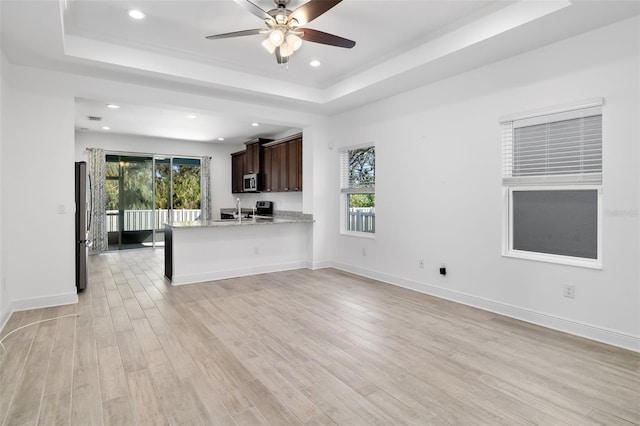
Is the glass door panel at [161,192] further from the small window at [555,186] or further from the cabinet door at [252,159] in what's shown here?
the small window at [555,186]

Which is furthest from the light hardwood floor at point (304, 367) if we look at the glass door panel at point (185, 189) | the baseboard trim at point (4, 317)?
the glass door panel at point (185, 189)

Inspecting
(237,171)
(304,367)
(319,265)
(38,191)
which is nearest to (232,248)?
(319,265)

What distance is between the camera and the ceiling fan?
264cm

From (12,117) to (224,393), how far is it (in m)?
3.80

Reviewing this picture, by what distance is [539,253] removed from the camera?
3.53 m

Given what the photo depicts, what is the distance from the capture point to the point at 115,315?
12.2ft

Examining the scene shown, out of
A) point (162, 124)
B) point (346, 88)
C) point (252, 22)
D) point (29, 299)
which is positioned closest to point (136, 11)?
point (252, 22)

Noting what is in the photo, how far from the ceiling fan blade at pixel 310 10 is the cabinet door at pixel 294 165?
12.7ft

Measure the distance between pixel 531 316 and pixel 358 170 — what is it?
3.27 meters

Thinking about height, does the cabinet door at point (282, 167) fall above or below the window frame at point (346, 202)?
above

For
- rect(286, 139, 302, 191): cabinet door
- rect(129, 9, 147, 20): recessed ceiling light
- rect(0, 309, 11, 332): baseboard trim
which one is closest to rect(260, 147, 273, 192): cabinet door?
rect(286, 139, 302, 191): cabinet door

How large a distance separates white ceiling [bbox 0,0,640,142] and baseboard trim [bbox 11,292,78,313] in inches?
94.9

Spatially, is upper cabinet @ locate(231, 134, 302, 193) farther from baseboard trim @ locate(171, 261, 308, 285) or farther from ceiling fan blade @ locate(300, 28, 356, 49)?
ceiling fan blade @ locate(300, 28, 356, 49)

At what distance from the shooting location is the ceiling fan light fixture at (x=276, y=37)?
2863 mm
